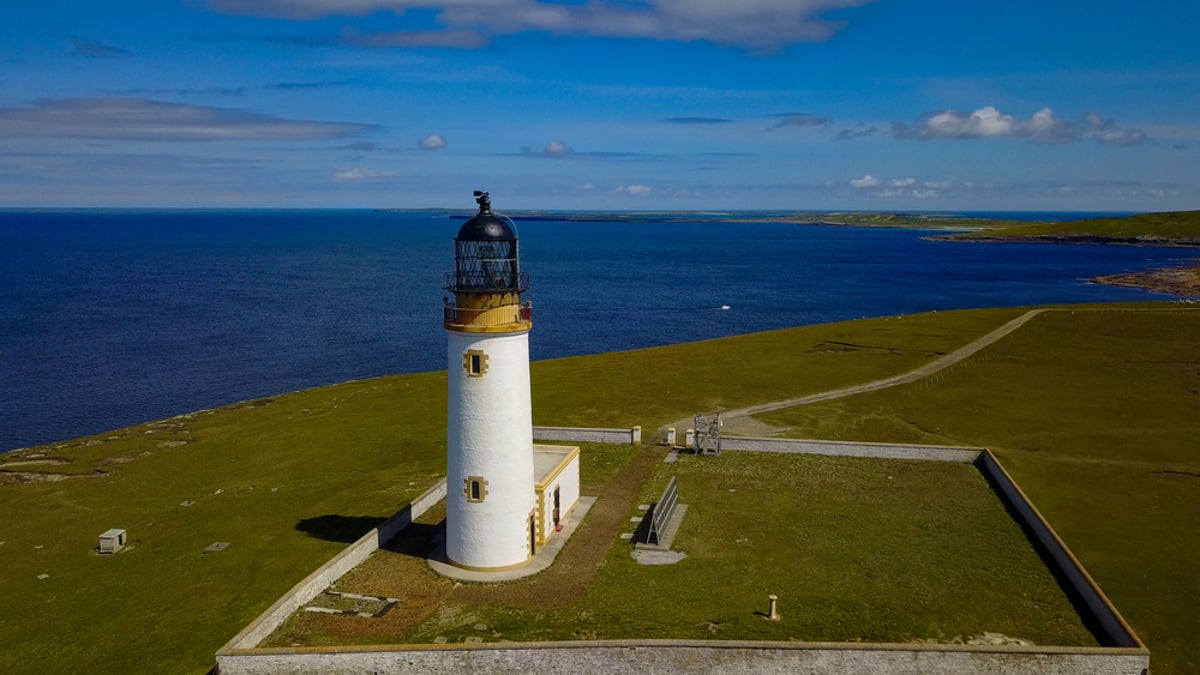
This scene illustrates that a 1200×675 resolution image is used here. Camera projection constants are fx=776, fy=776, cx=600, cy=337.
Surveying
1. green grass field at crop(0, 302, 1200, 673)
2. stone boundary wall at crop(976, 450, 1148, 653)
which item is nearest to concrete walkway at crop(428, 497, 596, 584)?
green grass field at crop(0, 302, 1200, 673)

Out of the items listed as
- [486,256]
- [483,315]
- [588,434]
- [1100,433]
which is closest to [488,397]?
[483,315]

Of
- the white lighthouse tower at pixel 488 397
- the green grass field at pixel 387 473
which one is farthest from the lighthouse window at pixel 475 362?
the green grass field at pixel 387 473

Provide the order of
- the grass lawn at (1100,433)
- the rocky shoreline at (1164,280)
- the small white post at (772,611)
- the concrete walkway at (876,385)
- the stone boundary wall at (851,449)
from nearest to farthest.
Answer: the small white post at (772,611), the grass lawn at (1100,433), the stone boundary wall at (851,449), the concrete walkway at (876,385), the rocky shoreline at (1164,280)

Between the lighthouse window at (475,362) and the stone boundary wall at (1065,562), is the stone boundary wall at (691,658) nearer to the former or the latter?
the stone boundary wall at (1065,562)

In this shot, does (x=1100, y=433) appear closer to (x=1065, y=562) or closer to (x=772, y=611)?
(x=1065, y=562)

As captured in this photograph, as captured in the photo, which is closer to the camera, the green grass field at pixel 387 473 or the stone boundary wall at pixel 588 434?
the green grass field at pixel 387 473

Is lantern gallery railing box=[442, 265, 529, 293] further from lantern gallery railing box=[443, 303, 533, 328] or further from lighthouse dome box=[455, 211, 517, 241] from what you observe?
lighthouse dome box=[455, 211, 517, 241]
